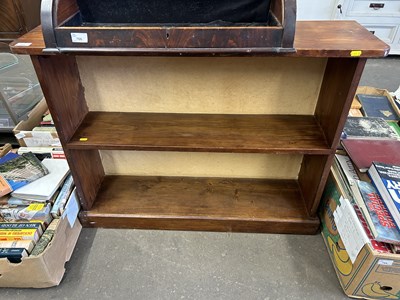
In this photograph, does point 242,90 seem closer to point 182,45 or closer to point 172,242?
point 182,45

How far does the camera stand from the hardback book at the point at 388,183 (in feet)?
3.75

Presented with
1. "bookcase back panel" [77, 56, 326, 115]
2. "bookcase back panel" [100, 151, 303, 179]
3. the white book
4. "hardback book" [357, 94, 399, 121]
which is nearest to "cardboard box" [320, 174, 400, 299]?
"bookcase back panel" [100, 151, 303, 179]

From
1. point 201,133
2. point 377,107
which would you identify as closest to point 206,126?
point 201,133

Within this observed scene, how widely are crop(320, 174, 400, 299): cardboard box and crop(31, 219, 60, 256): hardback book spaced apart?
4.22 feet

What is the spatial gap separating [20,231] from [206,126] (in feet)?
3.10

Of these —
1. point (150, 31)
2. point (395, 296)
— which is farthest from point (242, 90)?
point (395, 296)

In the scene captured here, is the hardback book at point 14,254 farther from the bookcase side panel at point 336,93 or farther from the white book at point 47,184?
the bookcase side panel at point 336,93

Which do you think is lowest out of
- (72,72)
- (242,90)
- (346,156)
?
A: (346,156)

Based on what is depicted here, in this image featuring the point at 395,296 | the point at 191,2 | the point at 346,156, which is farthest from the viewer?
the point at 346,156

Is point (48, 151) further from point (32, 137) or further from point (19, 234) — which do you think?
point (19, 234)

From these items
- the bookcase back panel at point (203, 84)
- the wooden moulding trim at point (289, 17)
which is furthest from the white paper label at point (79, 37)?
the wooden moulding trim at point (289, 17)

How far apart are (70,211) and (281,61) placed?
1.20m

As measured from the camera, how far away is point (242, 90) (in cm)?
134

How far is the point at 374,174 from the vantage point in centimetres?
127
